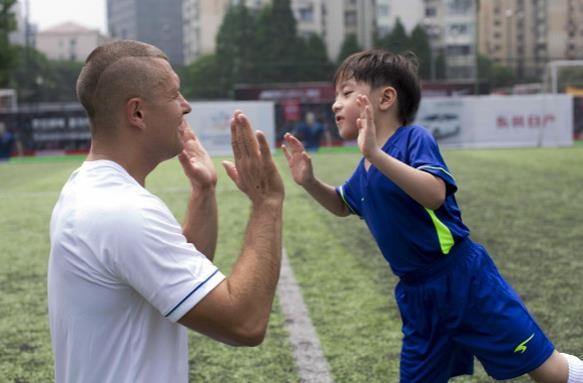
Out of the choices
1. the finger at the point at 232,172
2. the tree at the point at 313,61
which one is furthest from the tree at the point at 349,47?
the finger at the point at 232,172

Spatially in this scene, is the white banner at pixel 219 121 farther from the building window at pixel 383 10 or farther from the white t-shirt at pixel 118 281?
the building window at pixel 383 10

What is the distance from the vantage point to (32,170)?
2067 centimetres

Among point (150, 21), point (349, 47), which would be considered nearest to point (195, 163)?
point (349, 47)

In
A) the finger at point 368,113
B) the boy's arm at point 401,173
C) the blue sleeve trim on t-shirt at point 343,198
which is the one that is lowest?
the blue sleeve trim on t-shirt at point 343,198

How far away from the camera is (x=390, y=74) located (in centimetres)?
288

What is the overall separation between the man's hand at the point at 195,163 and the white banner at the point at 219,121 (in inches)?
880

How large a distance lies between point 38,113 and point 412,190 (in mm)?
24879

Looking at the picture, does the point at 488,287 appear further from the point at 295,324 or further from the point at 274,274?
the point at 295,324

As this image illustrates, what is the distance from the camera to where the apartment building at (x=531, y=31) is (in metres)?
45.8

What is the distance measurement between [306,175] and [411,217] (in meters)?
0.52

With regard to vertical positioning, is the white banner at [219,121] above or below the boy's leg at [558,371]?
above

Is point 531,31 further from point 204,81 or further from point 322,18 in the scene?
point 204,81

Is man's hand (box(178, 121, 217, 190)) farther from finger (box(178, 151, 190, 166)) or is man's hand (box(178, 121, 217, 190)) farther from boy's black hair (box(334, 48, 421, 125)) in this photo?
boy's black hair (box(334, 48, 421, 125))

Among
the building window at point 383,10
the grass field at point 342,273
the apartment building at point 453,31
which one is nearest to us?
the grass field at point 342,273
